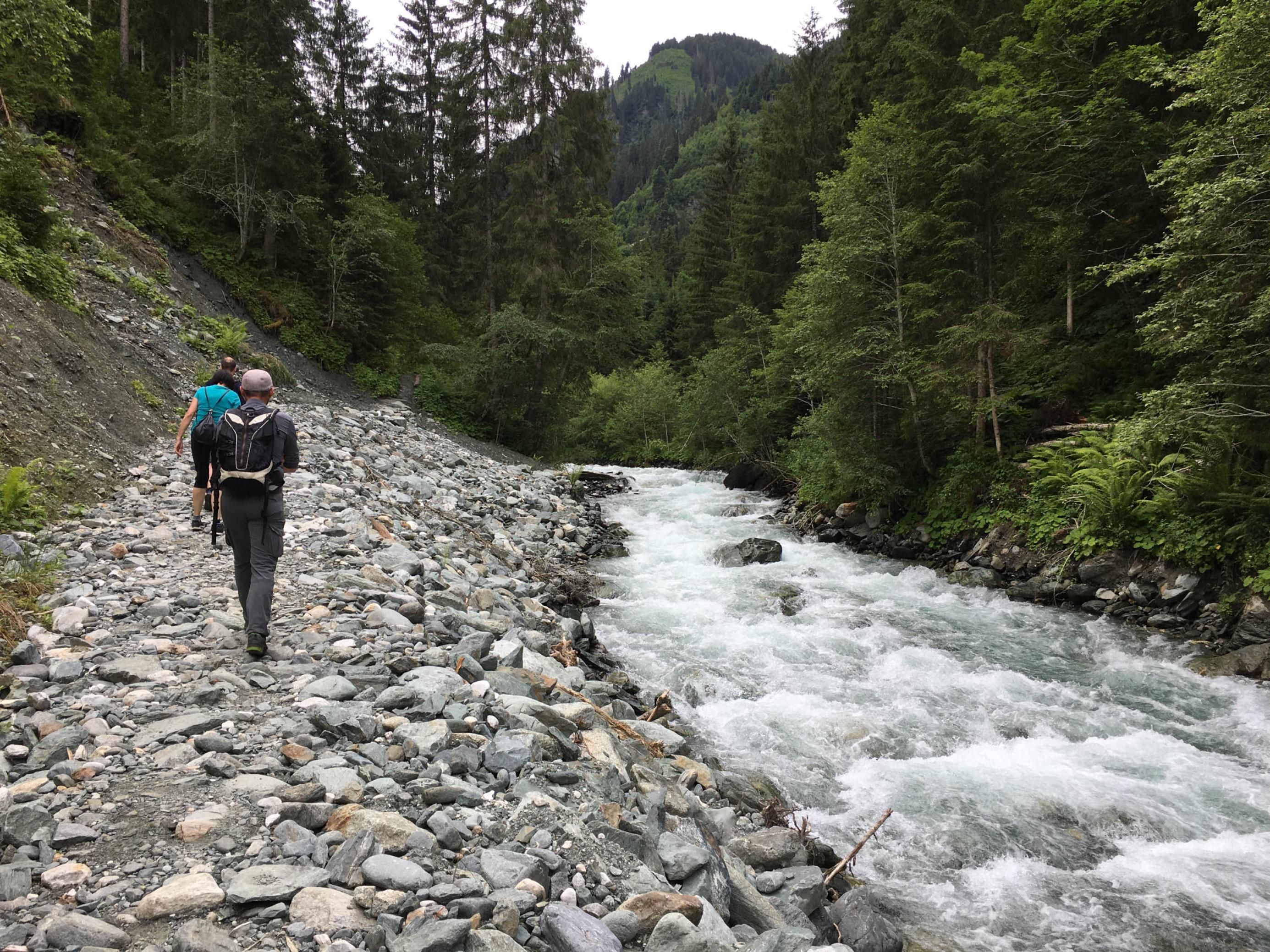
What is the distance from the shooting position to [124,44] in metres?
22.6

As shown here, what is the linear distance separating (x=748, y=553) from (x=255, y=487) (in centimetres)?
1015

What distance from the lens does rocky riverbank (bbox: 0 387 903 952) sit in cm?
239

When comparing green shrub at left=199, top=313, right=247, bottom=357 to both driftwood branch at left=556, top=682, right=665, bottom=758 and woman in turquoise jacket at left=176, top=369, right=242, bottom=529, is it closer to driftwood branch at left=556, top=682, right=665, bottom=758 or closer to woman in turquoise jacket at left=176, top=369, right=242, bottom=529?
woman in turquoise jacket at left=176, top=369, right=242, bottom=529

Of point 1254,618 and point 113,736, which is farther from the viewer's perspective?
point 1254,618

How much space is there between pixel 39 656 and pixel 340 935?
3369mm

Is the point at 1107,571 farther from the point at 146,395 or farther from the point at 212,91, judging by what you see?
the point at 212,91

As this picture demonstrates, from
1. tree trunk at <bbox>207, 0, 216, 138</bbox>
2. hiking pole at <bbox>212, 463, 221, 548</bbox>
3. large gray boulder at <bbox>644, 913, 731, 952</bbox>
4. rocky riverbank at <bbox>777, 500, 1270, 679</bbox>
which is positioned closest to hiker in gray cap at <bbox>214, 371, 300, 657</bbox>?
hiking pole at <bbox>212, 463, 221, 548</bbox>

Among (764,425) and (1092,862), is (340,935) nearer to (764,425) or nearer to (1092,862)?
(1092,862)

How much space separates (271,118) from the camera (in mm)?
18953

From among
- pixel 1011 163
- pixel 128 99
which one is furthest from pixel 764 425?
pixel 128 99

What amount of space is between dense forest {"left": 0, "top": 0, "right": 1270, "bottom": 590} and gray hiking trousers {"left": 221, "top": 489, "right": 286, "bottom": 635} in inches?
302

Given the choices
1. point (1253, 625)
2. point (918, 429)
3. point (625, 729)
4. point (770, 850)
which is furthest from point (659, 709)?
point (918, 429)

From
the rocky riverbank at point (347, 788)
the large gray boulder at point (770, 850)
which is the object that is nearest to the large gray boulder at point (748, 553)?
the rocky riverbank at point (347, 788)

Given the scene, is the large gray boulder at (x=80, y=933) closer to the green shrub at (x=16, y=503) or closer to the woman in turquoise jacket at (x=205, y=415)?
the woman in turquoise jacket at (x=205, y=415)
